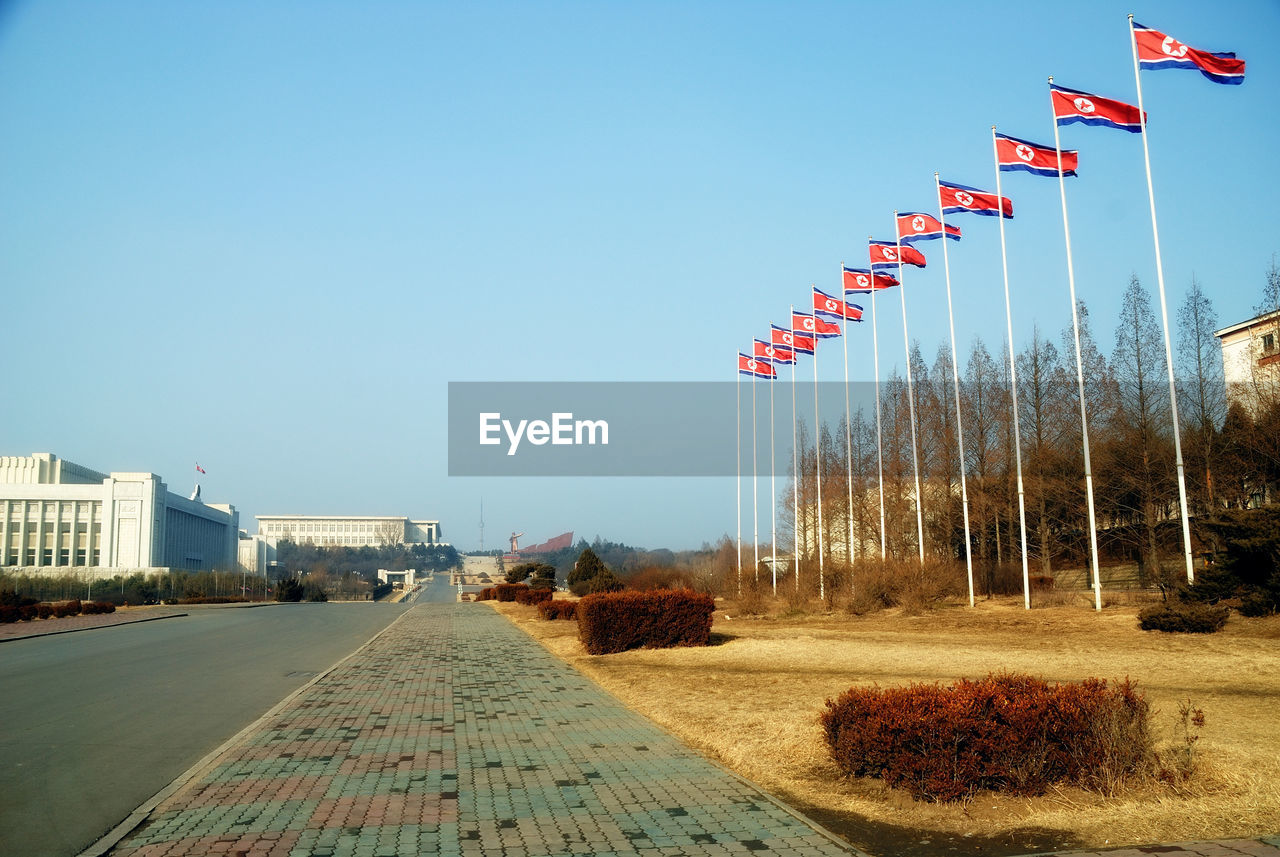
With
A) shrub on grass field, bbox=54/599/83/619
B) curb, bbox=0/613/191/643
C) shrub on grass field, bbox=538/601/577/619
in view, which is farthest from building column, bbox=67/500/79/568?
shrub on grass field, bbox=538/601/577/619

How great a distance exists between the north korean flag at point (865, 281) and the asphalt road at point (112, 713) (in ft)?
63.1

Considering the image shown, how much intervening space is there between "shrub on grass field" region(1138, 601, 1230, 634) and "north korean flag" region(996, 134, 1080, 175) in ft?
36.0

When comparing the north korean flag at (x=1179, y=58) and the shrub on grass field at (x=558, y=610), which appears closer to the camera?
the north korean flag at (x=1179, y=58)

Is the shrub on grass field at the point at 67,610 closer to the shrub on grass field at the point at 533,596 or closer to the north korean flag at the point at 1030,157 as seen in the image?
the shrub on grass field at the point at 533,596

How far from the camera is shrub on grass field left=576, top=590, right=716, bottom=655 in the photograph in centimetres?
1869

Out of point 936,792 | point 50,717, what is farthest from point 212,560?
point 936,792

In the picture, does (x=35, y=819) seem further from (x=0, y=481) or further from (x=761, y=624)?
(x=0, y=481)

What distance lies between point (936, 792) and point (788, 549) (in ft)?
134

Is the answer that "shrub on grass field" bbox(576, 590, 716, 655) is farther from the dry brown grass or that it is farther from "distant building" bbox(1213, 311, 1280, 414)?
"distant building" bbox(1213, 311, 1280, 414)

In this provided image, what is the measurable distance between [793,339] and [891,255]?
583cm

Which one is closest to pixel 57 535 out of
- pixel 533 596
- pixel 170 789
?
pixel 533 596

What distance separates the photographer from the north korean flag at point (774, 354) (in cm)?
3466

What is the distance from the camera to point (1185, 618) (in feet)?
54.2

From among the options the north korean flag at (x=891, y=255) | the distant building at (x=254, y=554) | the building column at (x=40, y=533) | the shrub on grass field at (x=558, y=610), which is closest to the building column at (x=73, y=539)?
the building column at (x=40, y=533)
